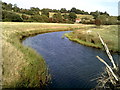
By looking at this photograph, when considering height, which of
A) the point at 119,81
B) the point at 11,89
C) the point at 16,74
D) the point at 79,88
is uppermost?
the point at 119,81

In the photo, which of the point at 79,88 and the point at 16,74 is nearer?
the point at 16,74

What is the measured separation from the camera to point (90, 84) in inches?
452

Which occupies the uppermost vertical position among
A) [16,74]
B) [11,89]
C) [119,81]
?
[119,81]

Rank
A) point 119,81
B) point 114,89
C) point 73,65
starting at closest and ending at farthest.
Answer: point 119,81
point 114,89
point 73,65

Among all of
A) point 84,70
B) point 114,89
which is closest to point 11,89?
point 114,89

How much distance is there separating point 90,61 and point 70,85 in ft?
23.3

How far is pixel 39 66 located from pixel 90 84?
437cm

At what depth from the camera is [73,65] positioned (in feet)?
51.8

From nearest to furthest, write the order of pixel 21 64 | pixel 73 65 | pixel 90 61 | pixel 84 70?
pixel 21 64, pixel 84 70, pixel 73 65, pixel 90 61

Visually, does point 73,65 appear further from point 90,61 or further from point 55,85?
point 55,85

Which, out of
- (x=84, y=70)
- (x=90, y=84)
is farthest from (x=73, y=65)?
(x=90, y=84)

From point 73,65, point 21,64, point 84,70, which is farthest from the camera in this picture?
point 73,65

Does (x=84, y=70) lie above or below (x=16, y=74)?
below

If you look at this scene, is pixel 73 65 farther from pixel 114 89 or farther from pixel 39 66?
pixel 114 89
